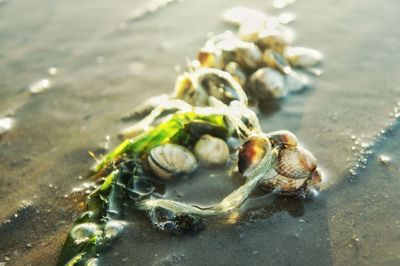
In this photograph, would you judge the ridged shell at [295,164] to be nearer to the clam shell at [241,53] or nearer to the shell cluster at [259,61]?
the shell cluster at [259,61]

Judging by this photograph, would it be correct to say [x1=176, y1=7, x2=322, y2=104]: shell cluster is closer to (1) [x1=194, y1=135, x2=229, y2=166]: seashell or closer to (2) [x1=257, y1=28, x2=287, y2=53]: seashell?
(2) [x1=257, y1=28, x2=287, y2=53]: seashell

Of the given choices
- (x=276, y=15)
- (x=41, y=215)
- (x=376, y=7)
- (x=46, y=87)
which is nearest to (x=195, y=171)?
(x=41, y=215)

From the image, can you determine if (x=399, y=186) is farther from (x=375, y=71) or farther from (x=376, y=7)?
(x=376, y=7)

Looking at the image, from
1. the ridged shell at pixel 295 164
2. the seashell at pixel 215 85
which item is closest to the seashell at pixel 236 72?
the seashell at pixel 215 85

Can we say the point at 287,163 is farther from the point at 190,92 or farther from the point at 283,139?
the point at 190,92

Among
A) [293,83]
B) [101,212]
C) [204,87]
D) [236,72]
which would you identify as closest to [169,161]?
[101,212]

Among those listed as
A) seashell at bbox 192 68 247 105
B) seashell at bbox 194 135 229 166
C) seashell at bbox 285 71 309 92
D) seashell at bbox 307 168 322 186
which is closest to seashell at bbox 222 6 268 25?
A: seashell at bbox 285 71 309 92
